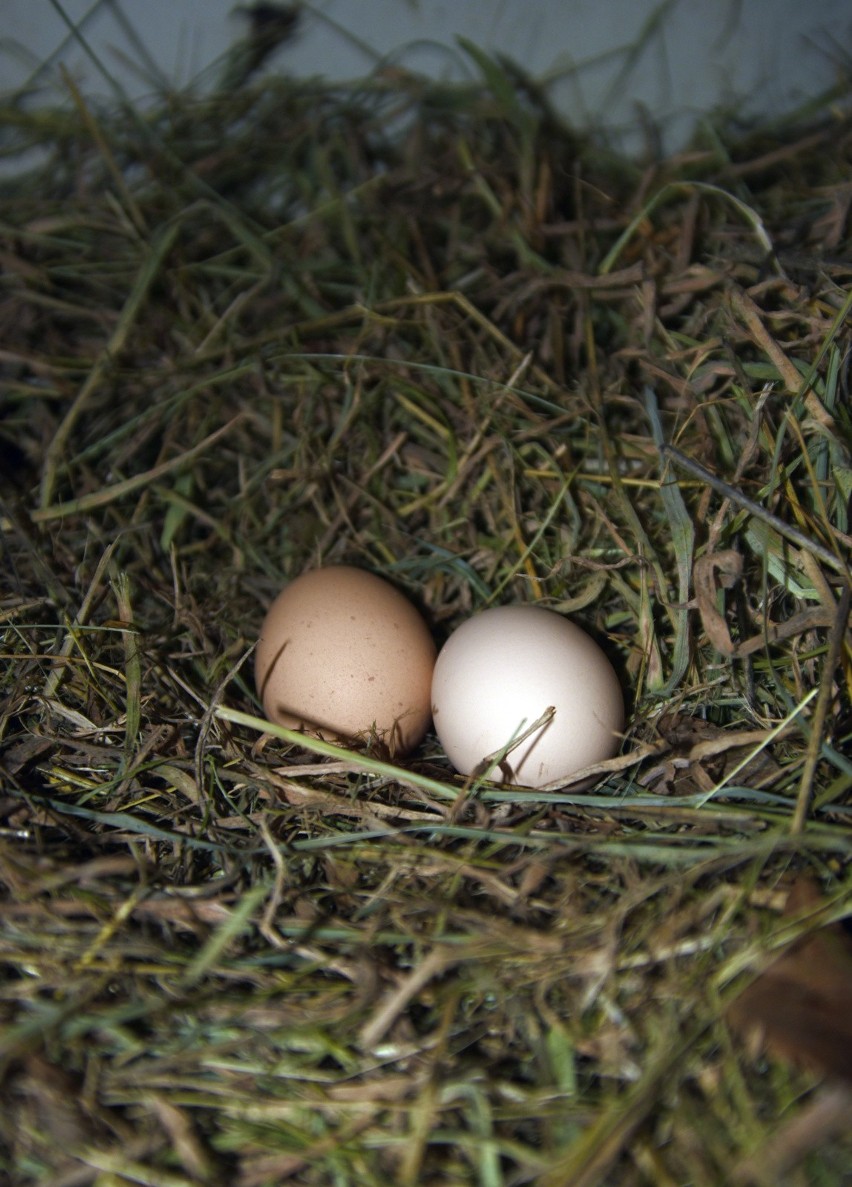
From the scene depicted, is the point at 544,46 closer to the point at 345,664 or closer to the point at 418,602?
the point at 418,602

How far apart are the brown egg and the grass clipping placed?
6 centimetres

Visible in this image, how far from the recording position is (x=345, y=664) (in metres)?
1.24

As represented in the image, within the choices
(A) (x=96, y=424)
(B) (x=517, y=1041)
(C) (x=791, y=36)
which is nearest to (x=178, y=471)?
(A) (x=96, y=424)

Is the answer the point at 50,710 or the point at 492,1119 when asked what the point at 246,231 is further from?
the point at 492,1119

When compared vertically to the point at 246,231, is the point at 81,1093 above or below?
below

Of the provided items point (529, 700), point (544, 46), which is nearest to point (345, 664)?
point (529, 700)

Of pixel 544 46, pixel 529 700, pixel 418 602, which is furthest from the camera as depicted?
pixel 544 46

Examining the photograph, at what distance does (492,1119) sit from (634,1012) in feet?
0.56

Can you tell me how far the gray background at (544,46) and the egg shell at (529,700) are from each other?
1.11 m

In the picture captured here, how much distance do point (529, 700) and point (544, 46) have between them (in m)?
1.26

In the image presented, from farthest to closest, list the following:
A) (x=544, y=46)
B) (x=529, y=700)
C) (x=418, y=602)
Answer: (x=544, y=46) < (x=418, y=602) < (x=529, y=700)

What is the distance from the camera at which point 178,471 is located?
4.97 feet

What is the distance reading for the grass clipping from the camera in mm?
850

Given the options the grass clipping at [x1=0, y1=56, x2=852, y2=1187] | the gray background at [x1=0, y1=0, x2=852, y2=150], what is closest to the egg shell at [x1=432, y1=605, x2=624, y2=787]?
the grass clipping at [x1=0, y1=56, x2=852, y2=1187]
